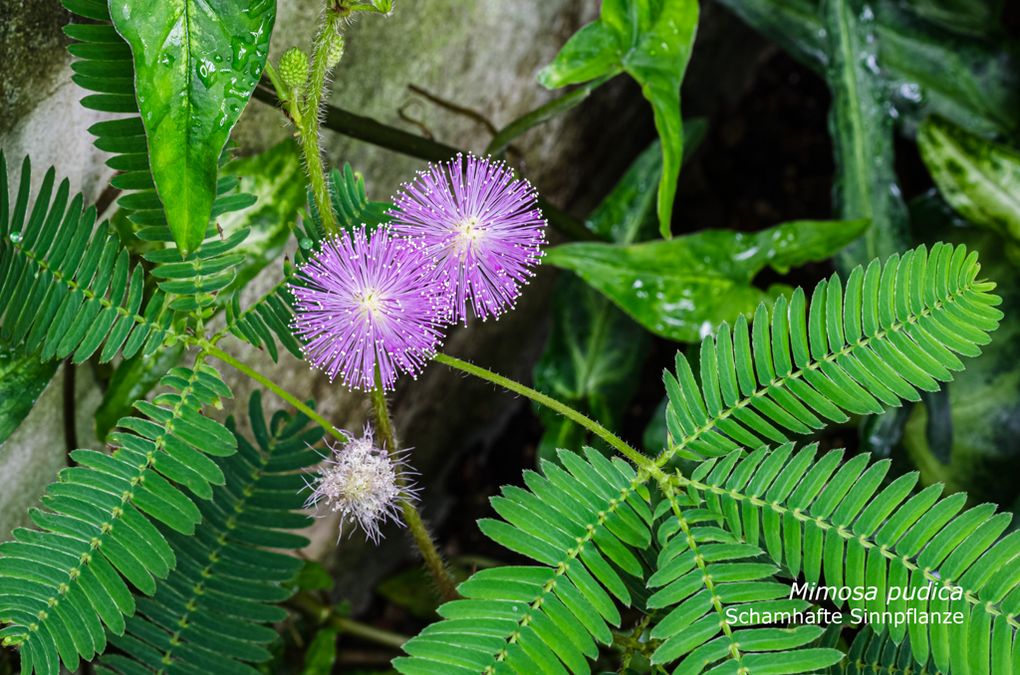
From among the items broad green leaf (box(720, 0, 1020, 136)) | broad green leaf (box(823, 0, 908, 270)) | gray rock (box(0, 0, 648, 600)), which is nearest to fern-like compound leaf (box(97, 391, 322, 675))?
A: gray rock (box(0, 0, 648, 600))

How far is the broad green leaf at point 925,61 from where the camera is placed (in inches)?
54.6

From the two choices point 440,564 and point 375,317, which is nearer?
point 375,317

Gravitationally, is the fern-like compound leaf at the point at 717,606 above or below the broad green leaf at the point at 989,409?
below

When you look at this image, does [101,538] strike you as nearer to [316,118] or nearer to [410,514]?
[410,514]

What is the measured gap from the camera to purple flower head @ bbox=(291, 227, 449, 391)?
2.48 ft

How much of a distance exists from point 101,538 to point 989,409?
1.17 metres

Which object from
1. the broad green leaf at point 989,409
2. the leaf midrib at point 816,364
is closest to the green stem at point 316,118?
the leaf midrib at point 816,364

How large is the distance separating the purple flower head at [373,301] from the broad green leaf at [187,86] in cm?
11

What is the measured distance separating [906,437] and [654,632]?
82 centimetres

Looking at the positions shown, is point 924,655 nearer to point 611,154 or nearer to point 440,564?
point 440,564

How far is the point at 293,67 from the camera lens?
0.75m

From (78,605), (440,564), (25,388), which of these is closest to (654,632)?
(440,564)

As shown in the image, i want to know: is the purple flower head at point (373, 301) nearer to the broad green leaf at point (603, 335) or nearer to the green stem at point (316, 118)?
the green stem at point (316, 118)

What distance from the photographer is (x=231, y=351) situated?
3.82 ft
